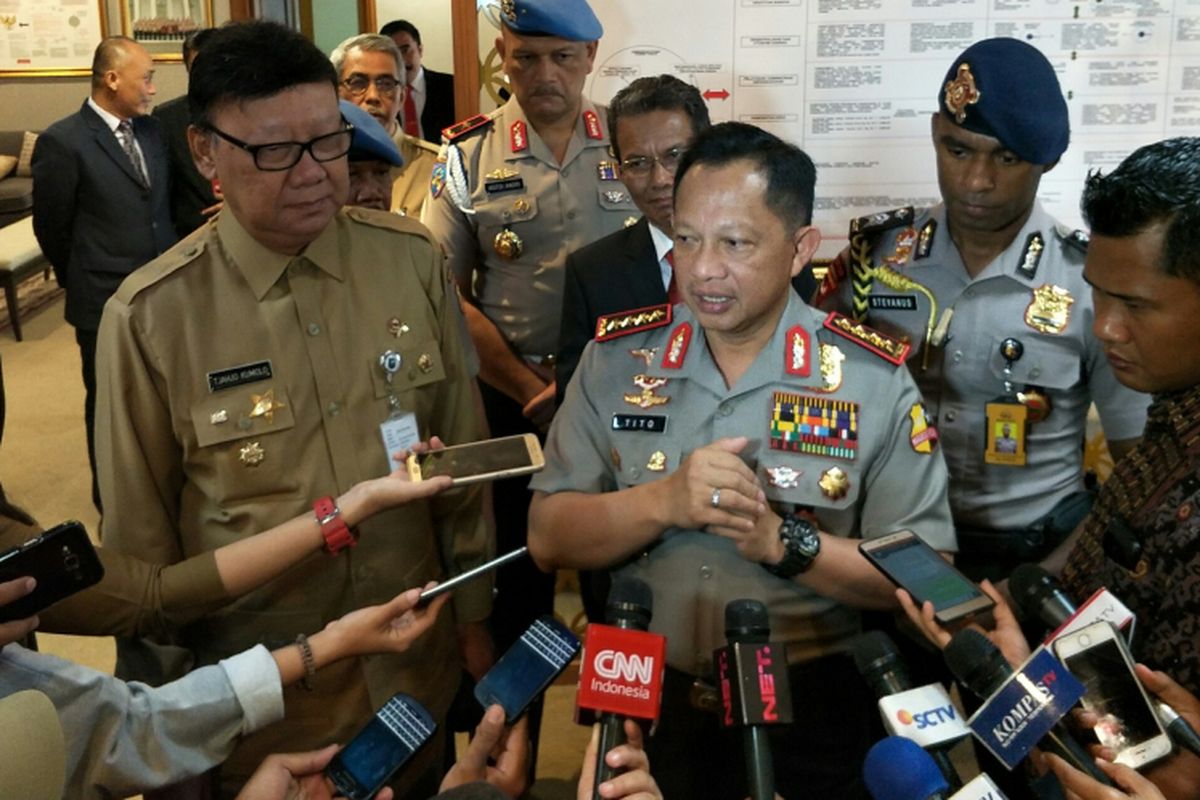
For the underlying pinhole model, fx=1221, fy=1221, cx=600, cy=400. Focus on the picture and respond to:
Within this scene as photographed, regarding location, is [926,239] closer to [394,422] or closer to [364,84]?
[394,422]

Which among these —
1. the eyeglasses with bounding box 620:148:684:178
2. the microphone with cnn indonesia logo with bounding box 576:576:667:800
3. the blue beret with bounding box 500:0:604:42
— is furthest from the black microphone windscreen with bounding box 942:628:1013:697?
the blue beret with bounding box 500:0:604:42

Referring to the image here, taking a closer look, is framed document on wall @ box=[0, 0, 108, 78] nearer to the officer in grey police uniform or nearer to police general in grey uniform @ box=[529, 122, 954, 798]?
the officer in grey police uniform

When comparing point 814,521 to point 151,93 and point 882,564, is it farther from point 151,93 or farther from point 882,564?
point 151,93

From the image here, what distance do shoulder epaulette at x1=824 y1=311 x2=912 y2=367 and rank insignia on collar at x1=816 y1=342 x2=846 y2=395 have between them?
29 mm

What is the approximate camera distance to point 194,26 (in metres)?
8.39

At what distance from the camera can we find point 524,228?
3.15 metres

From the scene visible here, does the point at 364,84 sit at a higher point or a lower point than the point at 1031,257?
higher

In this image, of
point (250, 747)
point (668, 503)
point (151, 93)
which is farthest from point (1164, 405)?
point (151, 93)

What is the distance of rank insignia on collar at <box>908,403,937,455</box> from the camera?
185 cm

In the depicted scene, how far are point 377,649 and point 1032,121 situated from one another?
59.3 inches

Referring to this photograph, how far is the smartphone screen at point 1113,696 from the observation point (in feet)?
4.33

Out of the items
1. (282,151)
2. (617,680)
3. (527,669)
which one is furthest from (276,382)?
(617,680)

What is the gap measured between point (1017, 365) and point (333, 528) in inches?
52.1

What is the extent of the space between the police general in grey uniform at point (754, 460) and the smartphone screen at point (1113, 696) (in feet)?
1.54
